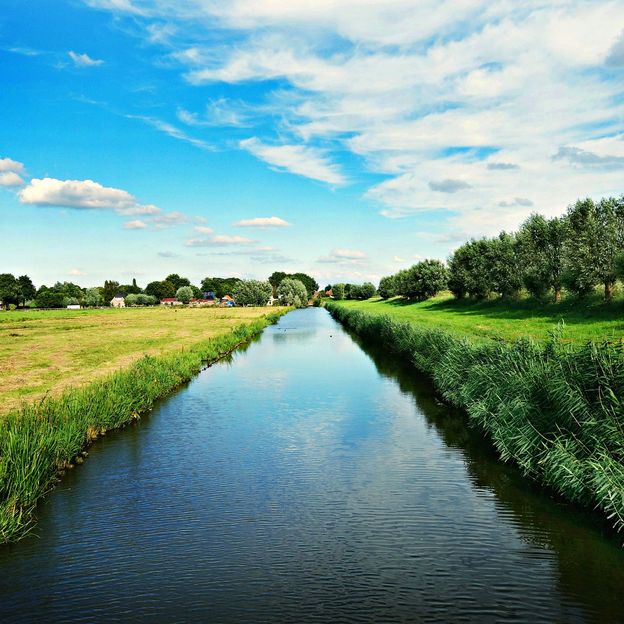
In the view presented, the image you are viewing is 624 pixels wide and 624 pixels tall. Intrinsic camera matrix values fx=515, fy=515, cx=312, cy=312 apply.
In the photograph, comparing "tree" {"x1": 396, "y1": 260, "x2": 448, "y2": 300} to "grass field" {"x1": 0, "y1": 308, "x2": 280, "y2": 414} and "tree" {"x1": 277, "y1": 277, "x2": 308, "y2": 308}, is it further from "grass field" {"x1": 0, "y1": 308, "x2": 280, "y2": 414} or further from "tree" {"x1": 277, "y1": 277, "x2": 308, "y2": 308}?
"tree" {"x1": 277, "y1": 277, "x2": 308, "y2": 308}

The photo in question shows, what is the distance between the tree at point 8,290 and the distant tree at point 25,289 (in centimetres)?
205

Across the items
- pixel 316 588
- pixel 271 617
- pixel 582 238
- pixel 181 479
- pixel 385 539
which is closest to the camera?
pixel 271 617

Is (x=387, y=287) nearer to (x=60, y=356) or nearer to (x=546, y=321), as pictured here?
(x=546, y=321)

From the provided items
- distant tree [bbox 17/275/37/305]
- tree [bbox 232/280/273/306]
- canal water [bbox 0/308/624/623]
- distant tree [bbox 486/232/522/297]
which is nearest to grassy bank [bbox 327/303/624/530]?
canal water [bbox 0/308/624/623]

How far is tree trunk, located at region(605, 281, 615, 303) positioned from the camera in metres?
44.8

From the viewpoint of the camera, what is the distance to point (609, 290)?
45219 mm

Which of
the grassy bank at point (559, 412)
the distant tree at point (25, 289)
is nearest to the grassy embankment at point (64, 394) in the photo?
the grassy bank at point (559, 412)

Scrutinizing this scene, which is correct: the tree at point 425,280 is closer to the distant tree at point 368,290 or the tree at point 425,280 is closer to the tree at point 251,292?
the tree at point 251,292

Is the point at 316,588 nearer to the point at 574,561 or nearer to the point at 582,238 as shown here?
the point at 574,561

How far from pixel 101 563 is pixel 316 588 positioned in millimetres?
4479

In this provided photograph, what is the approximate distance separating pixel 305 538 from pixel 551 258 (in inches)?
2104

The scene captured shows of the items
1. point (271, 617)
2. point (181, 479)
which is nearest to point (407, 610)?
point (271, 617)

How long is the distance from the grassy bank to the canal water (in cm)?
73

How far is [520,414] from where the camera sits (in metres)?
15.6
